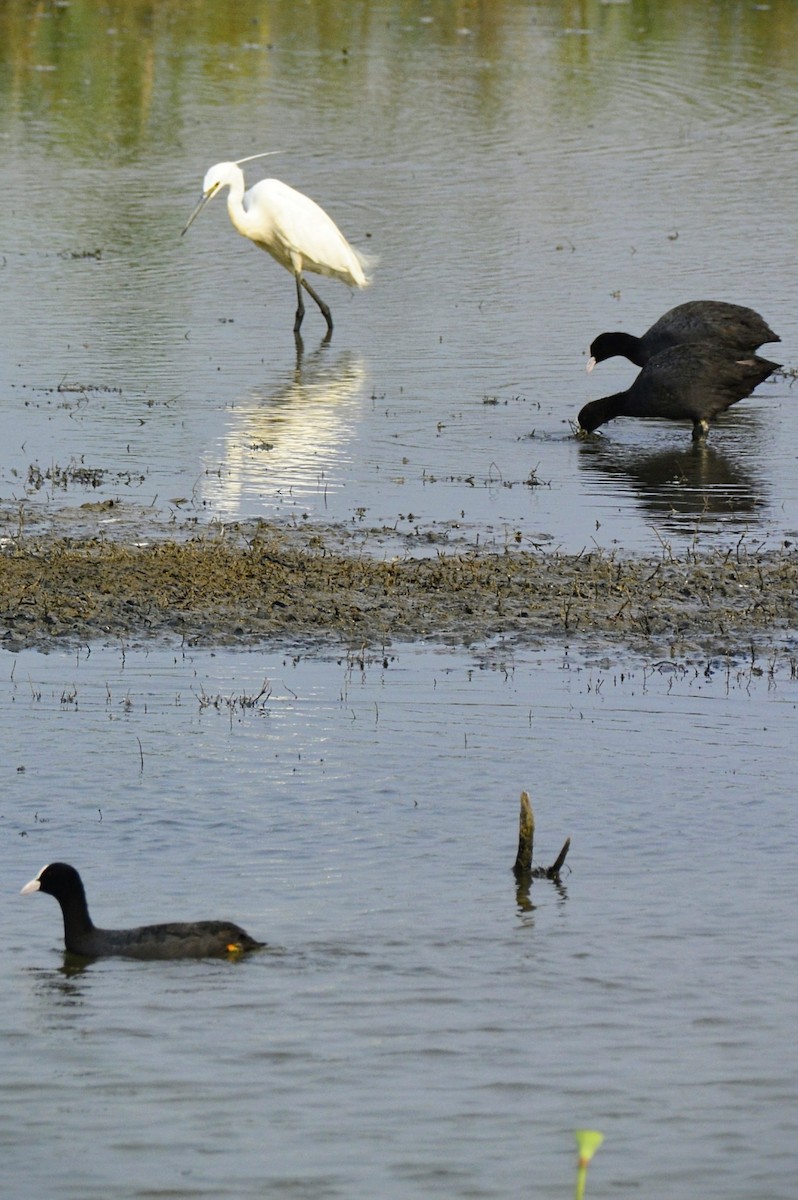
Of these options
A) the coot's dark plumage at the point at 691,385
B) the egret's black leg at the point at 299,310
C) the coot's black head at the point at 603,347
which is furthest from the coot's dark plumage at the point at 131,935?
the egret's black leg at the point at 299,310

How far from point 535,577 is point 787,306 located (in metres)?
9.92

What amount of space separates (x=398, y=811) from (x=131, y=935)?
4.98 feet

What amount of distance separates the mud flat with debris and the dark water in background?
389 millimetres

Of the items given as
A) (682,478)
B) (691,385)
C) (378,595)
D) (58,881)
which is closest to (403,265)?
(691,385)

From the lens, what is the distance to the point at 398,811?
8.20m

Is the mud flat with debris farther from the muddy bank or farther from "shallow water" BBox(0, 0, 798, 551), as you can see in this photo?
"shallow water" BBox(0, 0, 798, 551)

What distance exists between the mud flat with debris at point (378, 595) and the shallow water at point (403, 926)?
0.37 meters

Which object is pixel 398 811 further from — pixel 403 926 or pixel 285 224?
pixel 285 224

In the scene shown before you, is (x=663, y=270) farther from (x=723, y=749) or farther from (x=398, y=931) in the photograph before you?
(x=398, y=931)

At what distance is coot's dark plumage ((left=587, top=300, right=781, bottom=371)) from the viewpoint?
15141mm

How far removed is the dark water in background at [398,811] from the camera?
5953mm

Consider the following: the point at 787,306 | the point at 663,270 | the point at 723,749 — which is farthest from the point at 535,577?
the point at 663,270

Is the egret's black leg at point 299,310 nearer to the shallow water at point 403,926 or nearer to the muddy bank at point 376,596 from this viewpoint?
the muddy bank at point 376,596

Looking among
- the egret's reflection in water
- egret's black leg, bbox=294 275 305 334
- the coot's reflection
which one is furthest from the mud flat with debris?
egret's black leg, bbox=294 275 305 334
